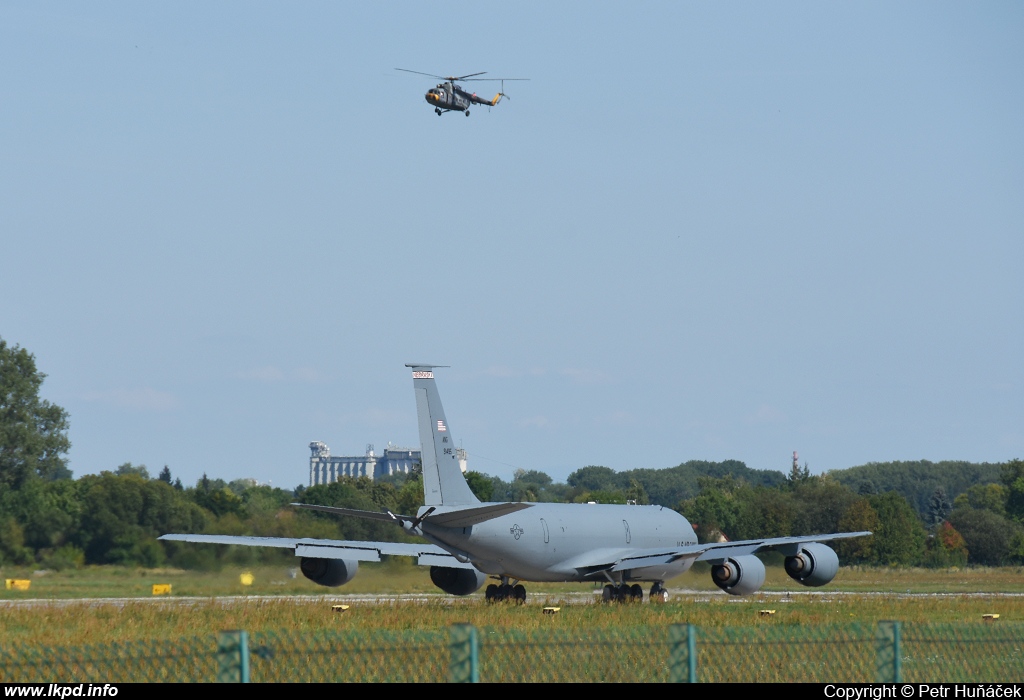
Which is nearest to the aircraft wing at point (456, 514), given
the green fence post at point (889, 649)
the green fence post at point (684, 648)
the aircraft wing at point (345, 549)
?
the aircraft wing at point (345, 549)

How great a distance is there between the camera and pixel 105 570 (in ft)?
154

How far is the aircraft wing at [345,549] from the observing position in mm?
34094

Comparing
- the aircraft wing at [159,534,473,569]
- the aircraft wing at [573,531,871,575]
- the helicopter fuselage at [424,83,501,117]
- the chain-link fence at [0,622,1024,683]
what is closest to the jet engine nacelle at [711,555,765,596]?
the aircraft wing at [573,531,871,575]

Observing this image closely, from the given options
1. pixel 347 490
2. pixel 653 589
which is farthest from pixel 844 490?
pixel 653 589

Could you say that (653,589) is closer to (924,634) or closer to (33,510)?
(924,634)

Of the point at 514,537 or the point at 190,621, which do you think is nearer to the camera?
the point at 190,621

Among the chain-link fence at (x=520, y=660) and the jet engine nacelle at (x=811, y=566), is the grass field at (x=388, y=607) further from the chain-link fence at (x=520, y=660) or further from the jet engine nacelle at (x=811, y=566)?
the chain-link fence at (x=520, y=660)

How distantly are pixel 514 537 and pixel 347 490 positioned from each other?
38.9 metres

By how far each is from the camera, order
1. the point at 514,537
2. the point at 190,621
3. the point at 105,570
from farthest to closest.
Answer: the point at 105,570, the point at 514,537, the point at 190,621

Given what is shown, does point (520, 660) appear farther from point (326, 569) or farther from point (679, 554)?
point (679, 554)

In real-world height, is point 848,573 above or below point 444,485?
below

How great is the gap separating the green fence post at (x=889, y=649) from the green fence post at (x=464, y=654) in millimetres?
3624

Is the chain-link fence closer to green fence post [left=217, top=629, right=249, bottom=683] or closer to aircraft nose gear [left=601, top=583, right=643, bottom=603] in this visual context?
green fence post [left=217, top=629, right=249, bottom=683]

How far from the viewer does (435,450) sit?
33656mm
